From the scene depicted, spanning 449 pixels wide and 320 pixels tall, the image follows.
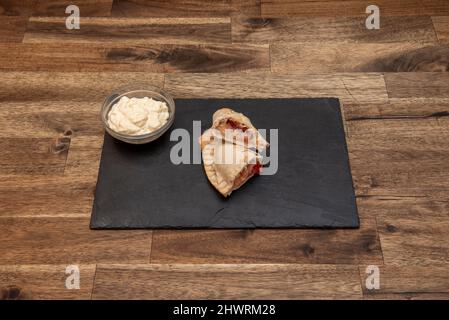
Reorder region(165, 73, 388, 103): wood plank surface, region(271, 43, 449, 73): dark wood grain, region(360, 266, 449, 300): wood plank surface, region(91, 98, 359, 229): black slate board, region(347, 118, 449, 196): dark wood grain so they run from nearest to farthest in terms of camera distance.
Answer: region(360, 266, 449, 300): wood plank surface
region(91, 98, 359, 229): black slate board
region(347, 118, 449, 196): dark wood grain
region(165, 73, 388, 103): wood plank surface
region(271, 43, 449, 73): dark wood grain

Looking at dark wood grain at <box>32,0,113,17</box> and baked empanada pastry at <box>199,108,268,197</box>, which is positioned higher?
dark wood grain at <box>32,0,113,17</box>

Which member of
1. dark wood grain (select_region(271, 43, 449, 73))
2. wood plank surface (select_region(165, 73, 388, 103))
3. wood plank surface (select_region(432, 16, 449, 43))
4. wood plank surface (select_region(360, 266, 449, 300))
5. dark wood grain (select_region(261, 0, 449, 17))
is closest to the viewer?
wood plank surface (select_region(360, 266, 449, 300))

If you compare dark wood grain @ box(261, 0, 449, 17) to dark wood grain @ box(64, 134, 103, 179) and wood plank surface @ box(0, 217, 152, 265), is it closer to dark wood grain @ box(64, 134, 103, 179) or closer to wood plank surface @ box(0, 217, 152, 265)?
dark wood grain @ box(64, 134, 103, 179)

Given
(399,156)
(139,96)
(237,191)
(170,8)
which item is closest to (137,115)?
(139,96)

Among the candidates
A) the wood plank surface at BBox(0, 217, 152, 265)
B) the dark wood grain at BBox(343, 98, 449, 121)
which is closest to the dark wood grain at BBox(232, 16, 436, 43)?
the dark wood grain at BBox(343, 98, 449, 121)

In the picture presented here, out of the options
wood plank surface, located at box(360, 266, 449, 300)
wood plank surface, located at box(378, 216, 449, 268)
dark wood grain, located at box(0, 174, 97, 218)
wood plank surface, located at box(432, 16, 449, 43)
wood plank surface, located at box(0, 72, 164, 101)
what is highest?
wood plank surface, located at box(432, 16, 449, 43)

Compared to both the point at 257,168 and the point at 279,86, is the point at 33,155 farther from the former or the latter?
the point at 279,86
